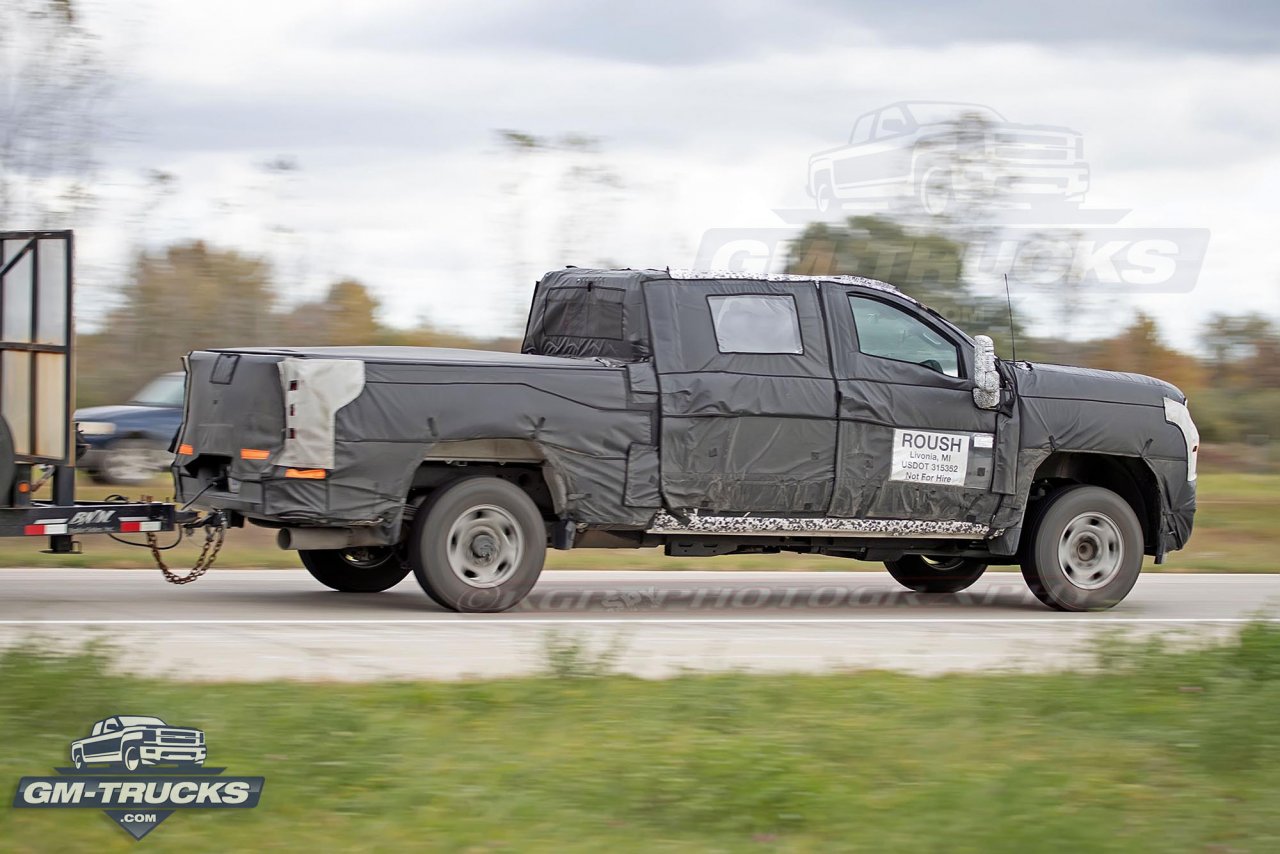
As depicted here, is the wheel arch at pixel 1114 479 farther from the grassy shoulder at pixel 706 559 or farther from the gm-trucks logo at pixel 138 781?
the gm-trucks logo at pixel 138 781

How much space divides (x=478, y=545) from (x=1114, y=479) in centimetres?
500

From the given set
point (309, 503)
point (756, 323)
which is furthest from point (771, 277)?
point (309, 503)

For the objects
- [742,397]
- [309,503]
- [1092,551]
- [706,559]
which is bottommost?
A: [706,559]

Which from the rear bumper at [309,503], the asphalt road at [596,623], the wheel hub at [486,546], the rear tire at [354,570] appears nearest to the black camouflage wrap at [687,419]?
the rear bumper at [309,503]

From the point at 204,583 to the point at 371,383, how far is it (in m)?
3.21

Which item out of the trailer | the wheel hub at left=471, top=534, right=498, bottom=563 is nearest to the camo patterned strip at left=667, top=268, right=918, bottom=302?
the wheel hub at left=471, top=534, right=498, bottom=563

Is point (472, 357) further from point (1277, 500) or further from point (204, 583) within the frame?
point (1277, 500)

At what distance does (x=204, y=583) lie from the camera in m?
12.3

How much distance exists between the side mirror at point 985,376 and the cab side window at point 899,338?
6.6 inches

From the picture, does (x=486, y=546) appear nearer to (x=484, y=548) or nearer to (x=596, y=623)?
(x=484, y=548)

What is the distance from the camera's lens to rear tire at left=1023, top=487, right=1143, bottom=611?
1174 centimetres

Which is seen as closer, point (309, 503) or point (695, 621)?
point (309, 503)

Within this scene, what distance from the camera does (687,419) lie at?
1073 centimetres

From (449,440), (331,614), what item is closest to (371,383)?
(449,440)
